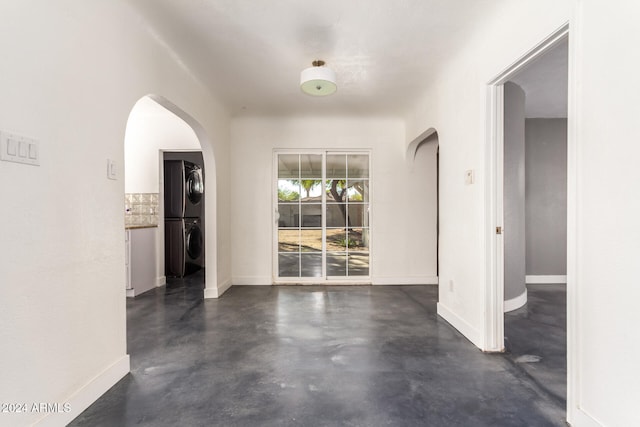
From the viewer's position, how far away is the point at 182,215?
494 cm

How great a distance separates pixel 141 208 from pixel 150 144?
0.99 meters

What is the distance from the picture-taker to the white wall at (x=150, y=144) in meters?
4.63

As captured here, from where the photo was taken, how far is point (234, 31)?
237 centimetres

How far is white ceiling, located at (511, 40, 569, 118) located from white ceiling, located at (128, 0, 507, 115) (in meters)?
0.80

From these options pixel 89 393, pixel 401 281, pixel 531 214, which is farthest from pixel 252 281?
pixel 531 214

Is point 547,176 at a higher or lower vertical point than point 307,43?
lower

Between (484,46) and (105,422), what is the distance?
11.3ft

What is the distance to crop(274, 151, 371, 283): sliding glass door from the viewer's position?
4.67 metres

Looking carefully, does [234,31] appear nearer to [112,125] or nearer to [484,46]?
[112,125]

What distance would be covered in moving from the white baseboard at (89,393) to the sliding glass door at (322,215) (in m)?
2.78

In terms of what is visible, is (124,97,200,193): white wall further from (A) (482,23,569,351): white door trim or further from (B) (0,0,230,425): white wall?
(A) (482,23,569,351): white door trim
